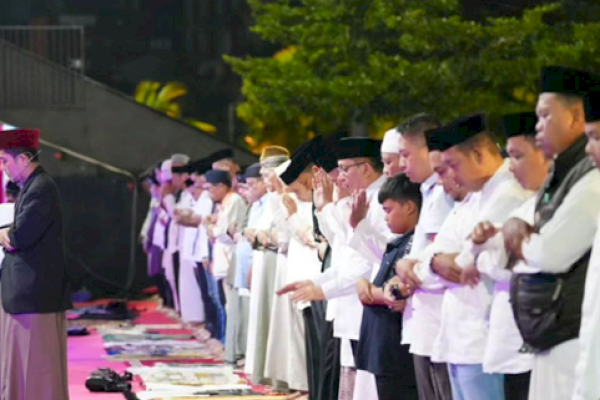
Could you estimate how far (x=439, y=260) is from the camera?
6188mm

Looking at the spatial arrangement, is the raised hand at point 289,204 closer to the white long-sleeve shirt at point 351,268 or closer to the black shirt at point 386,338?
the white long-sleeve shirt at point 351,268

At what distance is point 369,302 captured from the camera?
723 cm

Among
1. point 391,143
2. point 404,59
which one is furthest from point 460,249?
point 404,59

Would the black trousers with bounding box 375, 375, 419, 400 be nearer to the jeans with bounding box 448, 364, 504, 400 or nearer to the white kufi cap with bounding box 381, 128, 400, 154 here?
the jeans with bounding box 448, 364, 504, 400

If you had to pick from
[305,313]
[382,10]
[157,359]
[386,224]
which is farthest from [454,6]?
[386,224]

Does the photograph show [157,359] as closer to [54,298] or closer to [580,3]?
[54,298]

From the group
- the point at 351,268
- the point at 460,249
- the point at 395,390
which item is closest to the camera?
the point at 460,249

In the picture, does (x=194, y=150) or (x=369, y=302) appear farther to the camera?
(x=194, y=150)

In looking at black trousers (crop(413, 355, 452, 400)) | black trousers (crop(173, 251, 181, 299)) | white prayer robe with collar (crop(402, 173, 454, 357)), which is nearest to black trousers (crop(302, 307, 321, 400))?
white prayer robe with collar (crop(402, 173, 454, 357))

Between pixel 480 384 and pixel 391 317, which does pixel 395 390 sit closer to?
pixel 391 317

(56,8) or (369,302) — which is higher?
(56,8)

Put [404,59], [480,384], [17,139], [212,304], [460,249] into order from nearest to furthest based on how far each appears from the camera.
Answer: [480,384] → [460,249] → [17,139] → [212,304] → [404,59]

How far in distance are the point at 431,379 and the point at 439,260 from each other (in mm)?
694

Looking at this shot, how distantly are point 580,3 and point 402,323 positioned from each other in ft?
50.4
